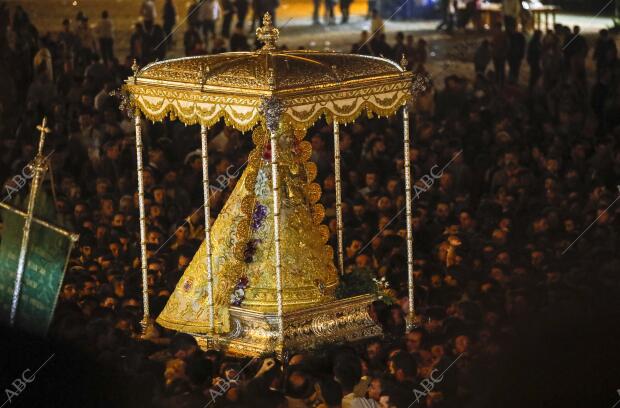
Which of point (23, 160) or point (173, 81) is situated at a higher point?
point (173, 81)

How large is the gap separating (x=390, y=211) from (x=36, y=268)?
5100mm

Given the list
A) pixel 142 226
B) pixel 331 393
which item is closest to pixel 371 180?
pixel 142 226

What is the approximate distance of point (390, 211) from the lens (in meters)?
18.3

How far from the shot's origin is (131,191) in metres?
19.4

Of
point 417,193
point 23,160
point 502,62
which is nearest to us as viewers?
point 417,193

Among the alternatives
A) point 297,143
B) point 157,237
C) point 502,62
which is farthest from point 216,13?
point 297,143

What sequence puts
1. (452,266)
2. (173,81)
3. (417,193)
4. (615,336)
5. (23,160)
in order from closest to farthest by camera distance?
1. (615,336)
2. (173,81)
3. (452,266)
4. (417,193)
5. (23,160)

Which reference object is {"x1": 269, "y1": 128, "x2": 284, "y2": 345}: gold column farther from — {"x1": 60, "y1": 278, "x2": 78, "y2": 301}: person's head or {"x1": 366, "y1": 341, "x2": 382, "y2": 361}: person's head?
{"x1": 60, "y1": 278, "x2": 78, "y2": 301}: person's head

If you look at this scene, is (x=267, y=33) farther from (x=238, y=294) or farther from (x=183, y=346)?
(x=183, y=346)

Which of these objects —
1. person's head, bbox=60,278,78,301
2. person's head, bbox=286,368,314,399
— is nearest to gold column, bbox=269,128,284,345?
person's head, bbox=286,368,314,399

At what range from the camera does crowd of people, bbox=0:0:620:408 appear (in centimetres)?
1416

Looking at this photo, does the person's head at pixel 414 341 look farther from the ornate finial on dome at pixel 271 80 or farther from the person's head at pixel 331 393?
the ornate finial on dome at pixel 271 80

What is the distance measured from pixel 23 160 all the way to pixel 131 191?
2.00 metres

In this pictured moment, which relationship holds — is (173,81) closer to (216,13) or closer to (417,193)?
(417,193)
